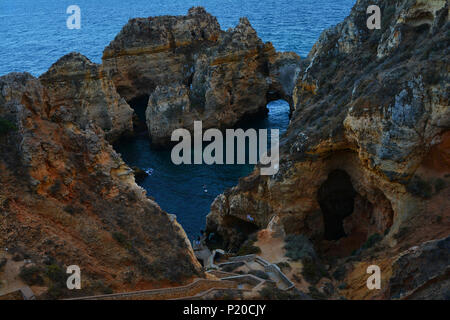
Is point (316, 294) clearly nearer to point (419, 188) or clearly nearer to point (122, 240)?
point (419, 188)

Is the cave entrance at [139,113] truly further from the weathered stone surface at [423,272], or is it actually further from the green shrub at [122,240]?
the weathered stone surface at [423,272]

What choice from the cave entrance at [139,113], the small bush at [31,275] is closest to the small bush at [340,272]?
the small bush at [31,275]

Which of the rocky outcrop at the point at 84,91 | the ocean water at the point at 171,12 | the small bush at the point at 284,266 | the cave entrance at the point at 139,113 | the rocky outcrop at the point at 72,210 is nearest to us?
the rocky outcrop at the point at 72,210

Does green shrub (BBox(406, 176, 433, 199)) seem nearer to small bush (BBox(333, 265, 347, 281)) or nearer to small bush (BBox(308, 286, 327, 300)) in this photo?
small bush (BBox(333, 265, 347, 281))

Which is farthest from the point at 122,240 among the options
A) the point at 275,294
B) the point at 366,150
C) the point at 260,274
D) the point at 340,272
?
the point at 366,150

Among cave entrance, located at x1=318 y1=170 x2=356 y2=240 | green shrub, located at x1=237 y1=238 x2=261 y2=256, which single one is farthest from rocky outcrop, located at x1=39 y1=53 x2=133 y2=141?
cave entrance, located at x1=318 y1=170 x2=356 y2=240

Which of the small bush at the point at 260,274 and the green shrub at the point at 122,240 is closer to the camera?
the green shrub at the point at 122,240
